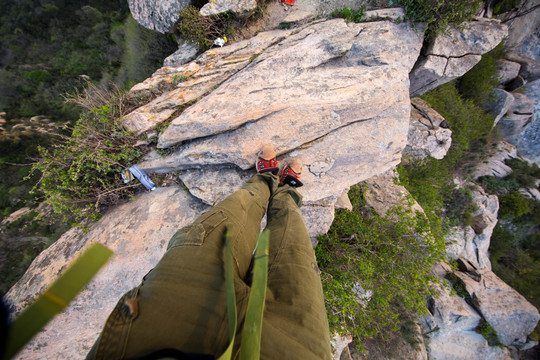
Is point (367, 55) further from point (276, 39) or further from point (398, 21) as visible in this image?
point (276, 39)

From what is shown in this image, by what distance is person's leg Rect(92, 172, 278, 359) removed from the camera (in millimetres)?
1073

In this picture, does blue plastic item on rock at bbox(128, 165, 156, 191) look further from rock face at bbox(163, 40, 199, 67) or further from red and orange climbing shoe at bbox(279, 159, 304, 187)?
rock face at bbox(163, 40, 199, 67)

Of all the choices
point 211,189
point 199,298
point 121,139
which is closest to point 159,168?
point 121,139

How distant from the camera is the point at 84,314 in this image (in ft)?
10.9

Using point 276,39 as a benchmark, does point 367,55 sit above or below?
below

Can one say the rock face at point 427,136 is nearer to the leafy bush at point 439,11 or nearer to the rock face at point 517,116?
the leafy bush at point 439,11

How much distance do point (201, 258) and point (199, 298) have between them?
1.05 feet

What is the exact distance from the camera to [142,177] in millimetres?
3730

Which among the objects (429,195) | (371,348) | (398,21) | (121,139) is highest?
(398,21)

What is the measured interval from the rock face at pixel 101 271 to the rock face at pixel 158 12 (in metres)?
4.76

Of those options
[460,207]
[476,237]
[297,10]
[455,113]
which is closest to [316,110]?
[297,10]

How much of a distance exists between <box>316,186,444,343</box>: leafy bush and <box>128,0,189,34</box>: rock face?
6.44 m

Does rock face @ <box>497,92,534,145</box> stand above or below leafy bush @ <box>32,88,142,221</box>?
below

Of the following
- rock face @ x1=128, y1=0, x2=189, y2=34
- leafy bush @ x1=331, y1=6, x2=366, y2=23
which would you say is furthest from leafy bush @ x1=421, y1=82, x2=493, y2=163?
rock face @ x1=128, y1=0, x2=189, y2=34
